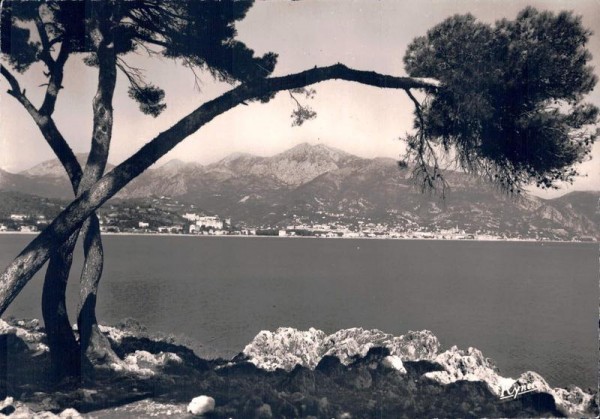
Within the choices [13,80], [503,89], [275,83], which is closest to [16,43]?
[13,80]

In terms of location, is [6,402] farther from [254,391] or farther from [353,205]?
[353,205]

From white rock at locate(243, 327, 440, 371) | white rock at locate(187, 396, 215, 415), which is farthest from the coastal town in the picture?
white rock at locate(187, 396, 215, 415)

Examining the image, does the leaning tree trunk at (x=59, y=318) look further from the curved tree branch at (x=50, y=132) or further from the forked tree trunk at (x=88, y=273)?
the curved tree branch at (x=50, y=132)

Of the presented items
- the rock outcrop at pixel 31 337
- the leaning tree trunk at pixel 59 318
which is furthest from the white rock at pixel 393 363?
the rock outcrop at pixel 31 337

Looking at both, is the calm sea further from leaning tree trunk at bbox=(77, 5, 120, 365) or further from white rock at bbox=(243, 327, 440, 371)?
leaning tree trunk at bbox=(77, 5, 120, 365)

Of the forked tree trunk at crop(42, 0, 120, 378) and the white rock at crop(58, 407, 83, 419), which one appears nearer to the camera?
the white rock at crop(58, 407, 83, 419)
